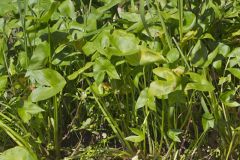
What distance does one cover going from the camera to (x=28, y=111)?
50.4 inches

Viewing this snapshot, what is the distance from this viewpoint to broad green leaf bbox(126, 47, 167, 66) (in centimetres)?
121

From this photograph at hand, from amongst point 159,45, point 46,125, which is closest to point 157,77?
point 159,45

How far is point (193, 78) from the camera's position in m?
1.24

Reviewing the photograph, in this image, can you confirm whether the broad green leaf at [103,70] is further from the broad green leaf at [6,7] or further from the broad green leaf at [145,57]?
the broad green leaf at [6,7]

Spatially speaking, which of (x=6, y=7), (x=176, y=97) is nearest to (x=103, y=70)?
(x=176, y=97)

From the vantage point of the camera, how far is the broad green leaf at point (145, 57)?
1206 millimetres

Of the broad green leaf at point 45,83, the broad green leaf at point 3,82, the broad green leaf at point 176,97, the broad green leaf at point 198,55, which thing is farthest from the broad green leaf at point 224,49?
the broad green leaf at point 3,82

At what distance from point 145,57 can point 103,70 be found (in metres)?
0.12

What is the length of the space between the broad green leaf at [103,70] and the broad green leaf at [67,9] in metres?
0.24

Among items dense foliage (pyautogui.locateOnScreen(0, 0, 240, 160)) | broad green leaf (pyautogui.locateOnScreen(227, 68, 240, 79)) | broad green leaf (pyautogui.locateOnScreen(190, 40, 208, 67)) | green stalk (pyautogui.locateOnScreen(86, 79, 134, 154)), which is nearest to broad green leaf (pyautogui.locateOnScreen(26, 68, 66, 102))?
dense foliage (pyautogui.locateOnScreen(0, 0, 240, 160))

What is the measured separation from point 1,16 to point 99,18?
0.32 meters

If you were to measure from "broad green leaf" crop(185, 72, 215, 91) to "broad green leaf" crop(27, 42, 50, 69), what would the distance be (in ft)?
1.20

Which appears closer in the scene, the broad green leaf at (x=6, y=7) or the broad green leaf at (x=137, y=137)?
the broad green leaf at (x=137, y=137)

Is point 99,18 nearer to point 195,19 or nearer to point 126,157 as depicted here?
point 195,19
